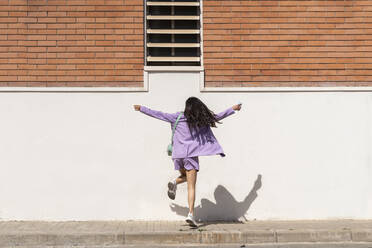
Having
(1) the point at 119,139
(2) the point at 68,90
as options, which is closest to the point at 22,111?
(2) the point at 68,90

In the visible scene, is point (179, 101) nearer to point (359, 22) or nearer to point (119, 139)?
point (119, 139)

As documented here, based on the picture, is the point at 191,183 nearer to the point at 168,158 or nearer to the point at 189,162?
the point at 189,162

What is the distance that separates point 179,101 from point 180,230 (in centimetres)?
206

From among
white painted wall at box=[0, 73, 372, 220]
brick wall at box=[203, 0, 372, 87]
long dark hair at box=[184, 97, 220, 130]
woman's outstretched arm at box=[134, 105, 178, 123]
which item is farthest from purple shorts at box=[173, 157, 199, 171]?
brick wall at box=[203, 0, 372, 87]

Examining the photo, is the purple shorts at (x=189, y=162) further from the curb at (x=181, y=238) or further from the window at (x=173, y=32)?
the window at (x=173, y=32)

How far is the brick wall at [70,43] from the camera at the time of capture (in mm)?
8664

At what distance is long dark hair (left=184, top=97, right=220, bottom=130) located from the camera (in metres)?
7.70

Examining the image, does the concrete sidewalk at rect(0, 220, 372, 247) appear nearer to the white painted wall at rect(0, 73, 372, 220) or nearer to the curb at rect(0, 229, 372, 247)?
the curb at rect(0, 229, 372, 247)

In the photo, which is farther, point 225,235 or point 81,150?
point 81,150

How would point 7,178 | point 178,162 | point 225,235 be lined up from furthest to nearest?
point 7,178 < point 178,162 < point 225,235

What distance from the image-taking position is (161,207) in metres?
8.55

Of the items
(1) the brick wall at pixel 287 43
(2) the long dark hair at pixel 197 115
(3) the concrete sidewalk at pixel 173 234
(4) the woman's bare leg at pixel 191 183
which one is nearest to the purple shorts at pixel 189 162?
(4) the woman's bare leg at pixel 191 183

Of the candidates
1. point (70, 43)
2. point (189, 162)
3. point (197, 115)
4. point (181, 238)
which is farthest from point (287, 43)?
point (181, 238)

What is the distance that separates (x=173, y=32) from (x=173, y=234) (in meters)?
3.27
